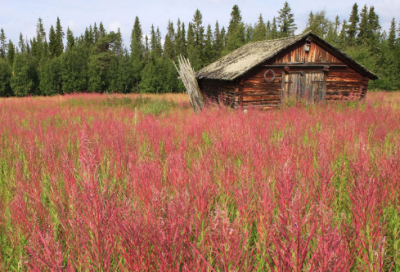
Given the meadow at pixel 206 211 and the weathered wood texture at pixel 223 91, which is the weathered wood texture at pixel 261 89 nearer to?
the weathered wood texture at pixel 223 91

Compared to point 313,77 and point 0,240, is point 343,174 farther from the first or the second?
point 313,77

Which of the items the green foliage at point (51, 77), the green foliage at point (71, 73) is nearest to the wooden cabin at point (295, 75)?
the green foliage at point (71, 73)

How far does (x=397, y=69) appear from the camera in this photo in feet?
127

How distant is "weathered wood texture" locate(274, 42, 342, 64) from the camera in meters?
13.1

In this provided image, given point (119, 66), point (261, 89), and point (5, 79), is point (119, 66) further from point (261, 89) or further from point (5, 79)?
point (261, 89)

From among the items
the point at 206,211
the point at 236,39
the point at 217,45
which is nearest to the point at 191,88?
the point at 206,211

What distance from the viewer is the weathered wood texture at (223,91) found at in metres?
13.0

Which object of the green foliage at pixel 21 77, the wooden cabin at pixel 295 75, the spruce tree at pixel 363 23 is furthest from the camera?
the spruce tree at pixel 363 23

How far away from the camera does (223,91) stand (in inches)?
586

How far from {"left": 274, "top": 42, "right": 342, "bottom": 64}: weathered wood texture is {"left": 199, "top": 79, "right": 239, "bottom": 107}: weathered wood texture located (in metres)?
2.52

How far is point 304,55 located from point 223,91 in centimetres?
456

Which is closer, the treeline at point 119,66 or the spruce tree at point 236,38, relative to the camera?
the treeline at point 119,66

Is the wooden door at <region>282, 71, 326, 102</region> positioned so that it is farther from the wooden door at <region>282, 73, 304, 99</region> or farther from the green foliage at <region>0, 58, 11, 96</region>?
the green foliage at <region>0, 58, 11, 96</region>

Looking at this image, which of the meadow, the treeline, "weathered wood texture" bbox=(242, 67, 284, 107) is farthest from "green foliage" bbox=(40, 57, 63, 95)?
the meadow
